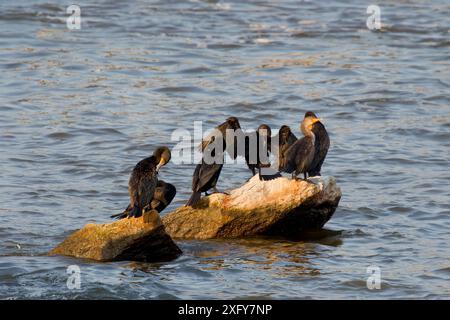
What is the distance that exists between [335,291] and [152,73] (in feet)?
38.6

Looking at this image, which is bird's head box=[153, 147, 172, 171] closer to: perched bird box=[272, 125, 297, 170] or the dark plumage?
the dark plumage

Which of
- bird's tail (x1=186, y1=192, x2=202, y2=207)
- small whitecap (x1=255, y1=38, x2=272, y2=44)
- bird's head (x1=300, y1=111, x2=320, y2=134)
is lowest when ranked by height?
bird's tail (x1=186, y1=192, x2=202, y2=207)

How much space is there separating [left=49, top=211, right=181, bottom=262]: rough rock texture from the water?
7.1 inches

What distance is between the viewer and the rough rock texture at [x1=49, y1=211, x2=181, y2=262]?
11375 millimetres

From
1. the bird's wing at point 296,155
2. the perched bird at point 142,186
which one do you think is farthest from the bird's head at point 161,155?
the bird's wing at point 296,155

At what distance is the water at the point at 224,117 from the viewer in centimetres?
1156

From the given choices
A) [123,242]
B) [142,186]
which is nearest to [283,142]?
[142,186]

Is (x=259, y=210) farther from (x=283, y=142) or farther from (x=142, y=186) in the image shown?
(x=142, y=186)

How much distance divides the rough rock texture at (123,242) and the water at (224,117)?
180 mm

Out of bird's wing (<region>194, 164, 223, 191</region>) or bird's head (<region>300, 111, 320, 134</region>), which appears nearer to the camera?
bird's wing (<region>194, 164, 223, 191</region>)

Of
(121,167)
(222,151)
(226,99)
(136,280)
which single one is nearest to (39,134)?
(121,167)

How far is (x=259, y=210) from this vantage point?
12453 millimetres

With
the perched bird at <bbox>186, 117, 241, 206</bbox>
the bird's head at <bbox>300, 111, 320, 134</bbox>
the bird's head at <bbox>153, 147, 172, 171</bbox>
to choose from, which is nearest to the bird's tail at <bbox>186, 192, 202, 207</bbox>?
the perched bird at <bbox>186, 117, 241, 206</bbox>

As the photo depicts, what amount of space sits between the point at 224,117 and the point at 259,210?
278 inches
